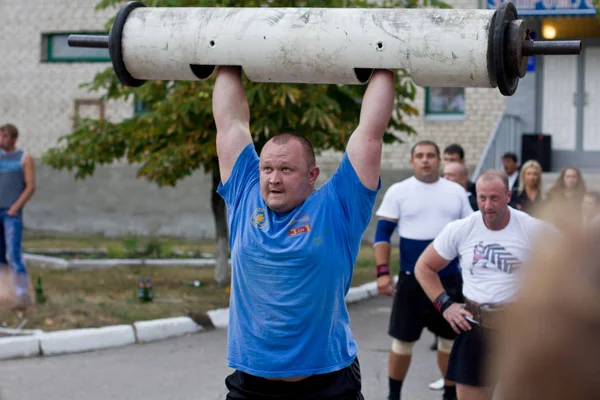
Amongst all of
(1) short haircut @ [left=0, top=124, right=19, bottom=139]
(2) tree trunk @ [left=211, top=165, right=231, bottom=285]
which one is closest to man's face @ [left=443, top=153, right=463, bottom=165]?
(2) tree trunk @ [left=211, top=165, right=231, bottom=285]

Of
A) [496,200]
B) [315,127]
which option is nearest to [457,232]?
[496,200]

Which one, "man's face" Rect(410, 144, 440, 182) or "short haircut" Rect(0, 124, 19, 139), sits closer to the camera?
"man's face" Rect(410, 144, 440, 182)

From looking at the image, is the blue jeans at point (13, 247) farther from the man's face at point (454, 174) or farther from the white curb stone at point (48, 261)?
the man's face at point (454, 174)

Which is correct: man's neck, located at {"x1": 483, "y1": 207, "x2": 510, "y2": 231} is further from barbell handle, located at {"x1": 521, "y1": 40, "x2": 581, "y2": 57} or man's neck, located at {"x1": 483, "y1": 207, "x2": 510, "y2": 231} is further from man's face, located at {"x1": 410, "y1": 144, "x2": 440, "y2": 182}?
barbell handle, located at {"x1": 521, "y1": 40, "x2": 581, "y2": 57}

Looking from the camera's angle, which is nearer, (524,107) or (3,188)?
(3,188)

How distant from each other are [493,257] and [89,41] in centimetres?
299

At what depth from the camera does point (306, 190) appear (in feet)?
13.6

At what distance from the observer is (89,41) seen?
4.30m

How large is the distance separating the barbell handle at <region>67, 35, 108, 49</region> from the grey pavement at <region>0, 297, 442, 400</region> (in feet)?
13.2

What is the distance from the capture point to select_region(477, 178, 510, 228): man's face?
6102 mm

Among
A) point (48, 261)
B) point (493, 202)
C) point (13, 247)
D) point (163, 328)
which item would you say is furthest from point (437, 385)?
point (48, 261)

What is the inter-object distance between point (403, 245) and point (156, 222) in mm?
15695

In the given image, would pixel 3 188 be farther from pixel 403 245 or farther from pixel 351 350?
pixel 351 350

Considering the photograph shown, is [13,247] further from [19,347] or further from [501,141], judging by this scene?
[501,141]
